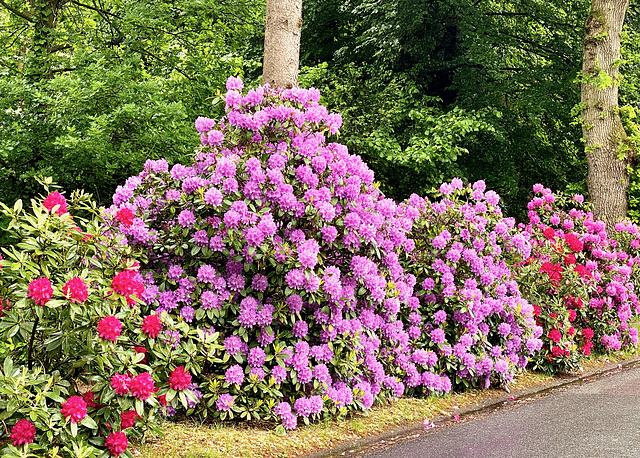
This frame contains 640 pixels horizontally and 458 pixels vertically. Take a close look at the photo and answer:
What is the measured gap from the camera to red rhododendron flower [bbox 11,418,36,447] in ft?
8.68

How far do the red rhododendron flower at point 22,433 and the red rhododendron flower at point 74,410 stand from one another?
153mm

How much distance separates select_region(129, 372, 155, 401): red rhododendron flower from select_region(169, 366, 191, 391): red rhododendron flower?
0.28 meters

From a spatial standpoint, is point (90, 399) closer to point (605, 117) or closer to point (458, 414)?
point (458, 414)

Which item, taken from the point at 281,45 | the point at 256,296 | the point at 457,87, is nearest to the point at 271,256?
the point at 256,296

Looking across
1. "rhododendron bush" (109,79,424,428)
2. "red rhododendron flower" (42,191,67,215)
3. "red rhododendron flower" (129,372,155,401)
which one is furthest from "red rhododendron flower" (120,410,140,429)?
"red rhododendron flower" (42,191,67,215)

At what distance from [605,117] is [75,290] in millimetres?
9568

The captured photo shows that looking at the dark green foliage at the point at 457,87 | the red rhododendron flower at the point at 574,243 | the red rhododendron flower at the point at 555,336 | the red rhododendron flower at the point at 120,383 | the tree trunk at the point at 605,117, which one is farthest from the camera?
the dark green foliage at the point at 457,87

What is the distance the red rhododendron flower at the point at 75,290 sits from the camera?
8.96 ft

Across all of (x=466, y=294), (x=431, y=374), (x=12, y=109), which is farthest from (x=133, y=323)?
(x=12, y=109)

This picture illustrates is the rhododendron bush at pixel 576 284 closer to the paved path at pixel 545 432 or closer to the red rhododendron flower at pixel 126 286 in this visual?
the paved path at pixel 545 432

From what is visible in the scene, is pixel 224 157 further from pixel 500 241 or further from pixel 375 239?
pixel 500 241

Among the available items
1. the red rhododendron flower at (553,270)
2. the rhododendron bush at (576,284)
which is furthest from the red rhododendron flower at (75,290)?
the red rhododendron flower at (553,270)

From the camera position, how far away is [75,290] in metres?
2.73

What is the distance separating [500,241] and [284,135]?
2.79 meters
